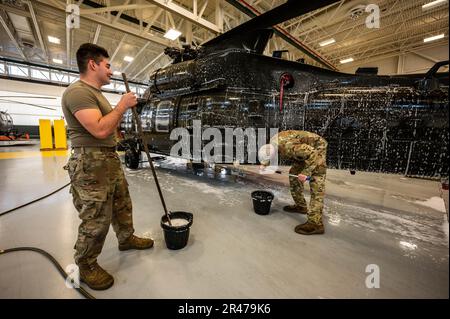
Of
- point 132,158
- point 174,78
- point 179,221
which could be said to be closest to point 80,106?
point 179,221

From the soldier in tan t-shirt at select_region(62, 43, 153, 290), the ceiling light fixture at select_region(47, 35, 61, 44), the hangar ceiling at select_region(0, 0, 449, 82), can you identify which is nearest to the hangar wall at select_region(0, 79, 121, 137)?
the hangar ceiling at select_region(0, 0, 449, 82)

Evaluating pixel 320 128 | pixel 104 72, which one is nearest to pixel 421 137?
pixel 320 128

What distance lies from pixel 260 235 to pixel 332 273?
2.31 feet

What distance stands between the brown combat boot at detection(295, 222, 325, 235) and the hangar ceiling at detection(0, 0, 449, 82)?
5.34 m

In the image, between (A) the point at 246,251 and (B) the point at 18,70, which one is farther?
(B) the point at 18,70

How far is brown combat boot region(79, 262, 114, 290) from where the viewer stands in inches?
51.1

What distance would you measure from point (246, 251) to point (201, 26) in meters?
6.15

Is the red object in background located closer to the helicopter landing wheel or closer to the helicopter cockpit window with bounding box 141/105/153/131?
the helicopter cockpit window with bounding box 141/105/153/131

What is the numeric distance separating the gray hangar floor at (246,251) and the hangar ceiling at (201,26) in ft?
16.1

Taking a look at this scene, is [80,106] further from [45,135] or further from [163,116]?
[45,135]

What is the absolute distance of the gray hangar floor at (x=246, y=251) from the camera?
134 centimetres

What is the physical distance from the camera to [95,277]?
132 centimetres

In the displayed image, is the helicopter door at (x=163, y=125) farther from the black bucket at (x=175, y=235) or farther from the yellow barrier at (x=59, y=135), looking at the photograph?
the yellow barrier at (x=59, y=135)
